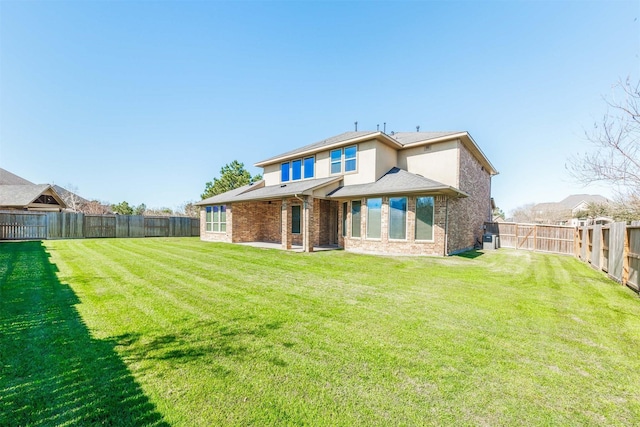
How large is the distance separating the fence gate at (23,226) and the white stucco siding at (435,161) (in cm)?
2390

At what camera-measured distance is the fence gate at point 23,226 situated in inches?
659

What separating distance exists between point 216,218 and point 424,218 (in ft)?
44.3

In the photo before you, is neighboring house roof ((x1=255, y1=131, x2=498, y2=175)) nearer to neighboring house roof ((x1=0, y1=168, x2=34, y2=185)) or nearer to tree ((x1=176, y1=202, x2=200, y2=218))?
tree ((x1=176, y1=202, x2=200, y2=218))

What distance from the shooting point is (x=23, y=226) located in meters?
17.4

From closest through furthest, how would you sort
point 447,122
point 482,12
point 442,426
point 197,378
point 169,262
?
point 442,426, point 197,378, point 169,262, point 482,12, point 447,122

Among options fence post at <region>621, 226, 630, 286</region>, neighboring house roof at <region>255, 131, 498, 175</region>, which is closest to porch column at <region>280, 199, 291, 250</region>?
neighboring house roof at <region>255, 131, 498, 175</region>

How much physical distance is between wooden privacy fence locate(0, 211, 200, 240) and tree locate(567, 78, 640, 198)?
82.4 feet

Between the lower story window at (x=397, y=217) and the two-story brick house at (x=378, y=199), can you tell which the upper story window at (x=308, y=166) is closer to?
the two-story brick house at (x=378, y=199)

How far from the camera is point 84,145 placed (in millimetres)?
23281

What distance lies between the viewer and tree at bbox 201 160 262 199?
96.9 ft

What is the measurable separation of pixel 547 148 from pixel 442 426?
39.6ft

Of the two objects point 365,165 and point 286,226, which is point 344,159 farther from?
point 286,226

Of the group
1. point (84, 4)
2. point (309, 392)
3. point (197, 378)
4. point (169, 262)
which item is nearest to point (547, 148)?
point (309, 392)

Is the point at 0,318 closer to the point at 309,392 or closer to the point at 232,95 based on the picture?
the point at 309,392
